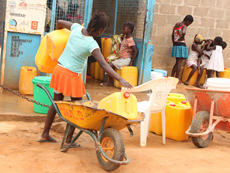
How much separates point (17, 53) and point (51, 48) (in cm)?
287

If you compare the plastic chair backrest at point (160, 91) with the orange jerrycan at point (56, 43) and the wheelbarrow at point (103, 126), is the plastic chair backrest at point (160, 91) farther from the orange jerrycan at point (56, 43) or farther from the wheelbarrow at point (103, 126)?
the orange jerrycan at point (56, 43)

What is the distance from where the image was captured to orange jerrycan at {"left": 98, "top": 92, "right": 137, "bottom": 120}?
3109mm

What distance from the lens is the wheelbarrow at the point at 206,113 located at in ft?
13.5

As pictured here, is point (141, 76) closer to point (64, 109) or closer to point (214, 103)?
point (214, 103)

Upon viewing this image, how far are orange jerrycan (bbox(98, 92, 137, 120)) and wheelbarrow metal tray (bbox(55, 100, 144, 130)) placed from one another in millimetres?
98

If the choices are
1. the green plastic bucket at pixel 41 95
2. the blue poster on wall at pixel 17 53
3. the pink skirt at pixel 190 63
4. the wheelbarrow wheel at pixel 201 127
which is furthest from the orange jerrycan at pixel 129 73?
the wheelbarrow wheel at pixel 201 127

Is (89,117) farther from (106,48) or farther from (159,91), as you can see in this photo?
(106,48)

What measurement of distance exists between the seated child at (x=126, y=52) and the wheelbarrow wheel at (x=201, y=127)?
11.3 feet

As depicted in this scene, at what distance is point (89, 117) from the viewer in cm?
Result: 300

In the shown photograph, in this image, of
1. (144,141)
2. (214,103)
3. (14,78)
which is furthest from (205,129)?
(14,78)

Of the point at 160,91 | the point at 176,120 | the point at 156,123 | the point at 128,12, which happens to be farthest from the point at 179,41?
the point at 160,91

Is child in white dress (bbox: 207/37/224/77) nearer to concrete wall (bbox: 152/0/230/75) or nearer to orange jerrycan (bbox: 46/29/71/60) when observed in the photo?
concrete wall (bbox: 152/0/230/75)

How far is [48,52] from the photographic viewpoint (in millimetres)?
3727

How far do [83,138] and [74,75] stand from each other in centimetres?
130
